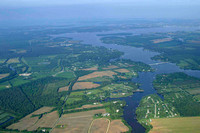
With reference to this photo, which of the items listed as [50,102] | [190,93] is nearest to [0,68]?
[50,102]

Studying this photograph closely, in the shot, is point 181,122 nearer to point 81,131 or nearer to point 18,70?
point 81,131

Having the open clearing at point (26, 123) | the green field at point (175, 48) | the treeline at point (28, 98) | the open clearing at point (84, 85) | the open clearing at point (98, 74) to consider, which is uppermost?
the green field at point (175, 48)

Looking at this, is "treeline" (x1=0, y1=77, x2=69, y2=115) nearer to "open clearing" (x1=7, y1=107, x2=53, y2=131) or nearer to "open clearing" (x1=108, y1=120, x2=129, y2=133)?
"open clearing" (x1=7, y1=107, x2=53, y2=131)

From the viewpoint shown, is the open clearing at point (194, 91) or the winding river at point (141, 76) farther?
the open clearing at point (194, 91)

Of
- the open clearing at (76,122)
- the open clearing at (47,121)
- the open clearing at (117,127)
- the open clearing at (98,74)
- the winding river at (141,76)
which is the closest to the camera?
the open clearing at (117,127)

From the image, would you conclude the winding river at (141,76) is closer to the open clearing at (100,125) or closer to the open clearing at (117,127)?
the open clearing at (117,127)

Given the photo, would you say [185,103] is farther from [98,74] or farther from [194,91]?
[98,74]

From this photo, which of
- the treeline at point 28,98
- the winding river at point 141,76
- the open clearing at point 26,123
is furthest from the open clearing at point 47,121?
the winding river at point 141,76
